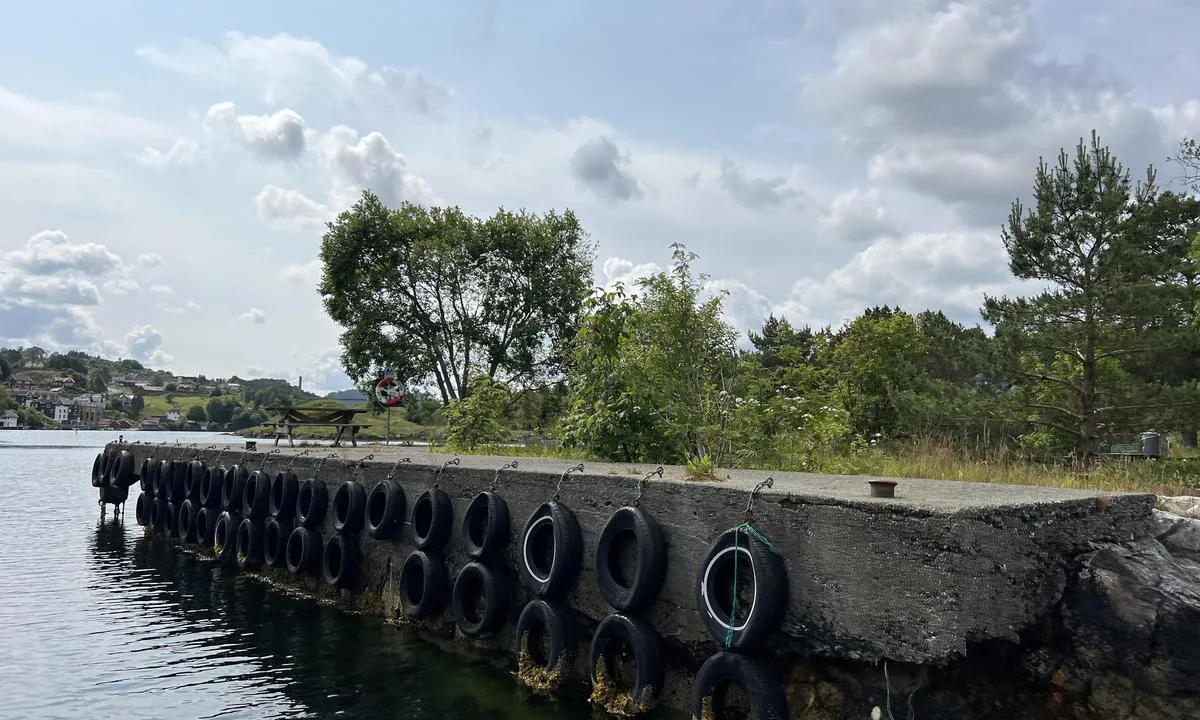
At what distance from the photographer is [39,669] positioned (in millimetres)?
8141

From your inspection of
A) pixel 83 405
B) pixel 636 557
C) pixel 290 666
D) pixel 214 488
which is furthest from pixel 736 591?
pixel 83 405

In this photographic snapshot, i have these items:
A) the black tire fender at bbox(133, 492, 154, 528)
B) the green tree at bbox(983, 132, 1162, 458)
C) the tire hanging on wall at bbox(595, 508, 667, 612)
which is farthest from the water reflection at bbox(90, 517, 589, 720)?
the green tree at bbox(983, 132, 1162, 458)

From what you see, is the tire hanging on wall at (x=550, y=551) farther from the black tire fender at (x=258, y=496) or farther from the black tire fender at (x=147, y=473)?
the black tire fender at (x=147, y=473)

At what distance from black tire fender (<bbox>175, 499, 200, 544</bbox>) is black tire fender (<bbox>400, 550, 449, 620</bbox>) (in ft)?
29.9

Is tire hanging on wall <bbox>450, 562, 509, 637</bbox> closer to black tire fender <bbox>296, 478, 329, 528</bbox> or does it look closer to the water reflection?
the water reflection

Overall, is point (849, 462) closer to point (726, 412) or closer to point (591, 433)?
point (726, 412)

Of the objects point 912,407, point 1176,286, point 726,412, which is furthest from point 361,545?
point 1176,286

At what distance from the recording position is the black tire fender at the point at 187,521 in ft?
52.2

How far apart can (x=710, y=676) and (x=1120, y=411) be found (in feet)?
45.5

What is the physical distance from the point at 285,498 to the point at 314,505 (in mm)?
1102

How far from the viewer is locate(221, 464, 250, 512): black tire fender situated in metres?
13.9

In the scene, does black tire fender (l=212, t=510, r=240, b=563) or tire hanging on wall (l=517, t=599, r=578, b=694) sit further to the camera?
black tire fender (l=212, t=510, r=240, b=563)

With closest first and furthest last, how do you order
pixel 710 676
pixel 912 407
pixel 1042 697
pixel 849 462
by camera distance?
pixel 1042 697 < pixel 710 676 < pixel 849 462 < pixel 912 407

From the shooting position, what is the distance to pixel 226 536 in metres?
13.7
